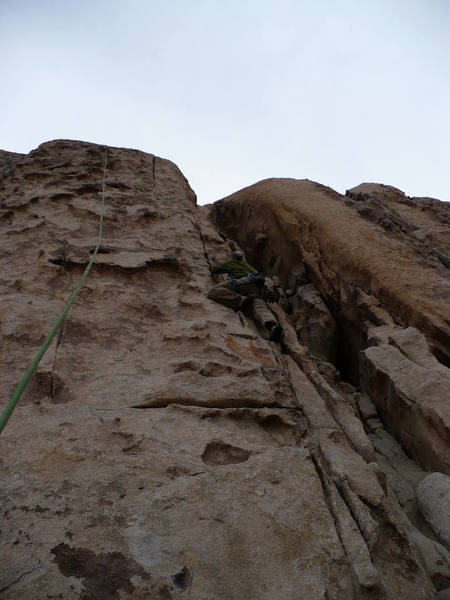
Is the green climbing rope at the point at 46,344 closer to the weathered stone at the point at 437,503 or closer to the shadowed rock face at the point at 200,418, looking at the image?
the shadowed rock face at the point at 200,418

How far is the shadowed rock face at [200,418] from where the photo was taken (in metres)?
2.46

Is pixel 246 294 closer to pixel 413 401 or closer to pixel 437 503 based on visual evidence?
pixel 413 401

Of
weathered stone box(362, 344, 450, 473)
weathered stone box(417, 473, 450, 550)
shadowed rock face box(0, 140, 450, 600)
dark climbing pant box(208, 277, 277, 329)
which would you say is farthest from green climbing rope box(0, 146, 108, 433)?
weathered stone box(362, 344, 450, 473)

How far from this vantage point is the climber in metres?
5.59

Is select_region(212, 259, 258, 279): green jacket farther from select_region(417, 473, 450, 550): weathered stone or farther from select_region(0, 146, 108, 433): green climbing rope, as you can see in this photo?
select_region(417, 473, 450, 550): weathered stone

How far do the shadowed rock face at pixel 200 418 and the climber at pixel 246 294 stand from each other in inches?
6.1

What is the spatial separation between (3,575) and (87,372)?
6.48ft

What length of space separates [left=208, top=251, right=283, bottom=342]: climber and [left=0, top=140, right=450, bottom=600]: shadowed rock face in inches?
6.1

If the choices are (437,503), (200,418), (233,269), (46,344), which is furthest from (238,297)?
(46,344)

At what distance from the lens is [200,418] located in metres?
3.57

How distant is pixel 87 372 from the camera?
403 centimetres

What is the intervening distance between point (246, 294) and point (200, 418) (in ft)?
8.45

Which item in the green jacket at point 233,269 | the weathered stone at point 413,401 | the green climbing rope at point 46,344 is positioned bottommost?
the weathered stone at point 413,401

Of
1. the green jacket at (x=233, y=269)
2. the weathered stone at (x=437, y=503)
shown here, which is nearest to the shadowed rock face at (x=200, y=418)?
the weathered stone at (x=437, y=503)
